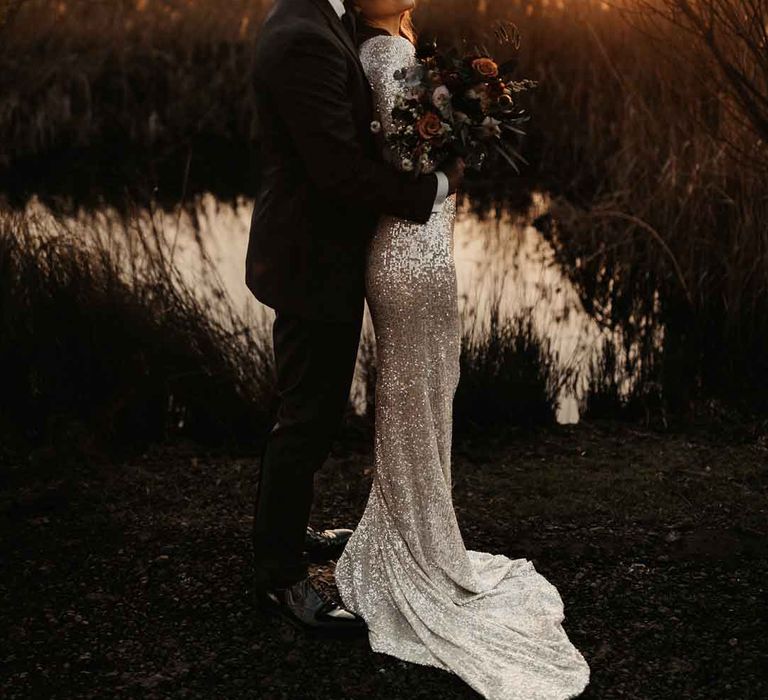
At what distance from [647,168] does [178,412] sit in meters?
3.42

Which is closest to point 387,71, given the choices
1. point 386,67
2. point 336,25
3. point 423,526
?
point 386,67

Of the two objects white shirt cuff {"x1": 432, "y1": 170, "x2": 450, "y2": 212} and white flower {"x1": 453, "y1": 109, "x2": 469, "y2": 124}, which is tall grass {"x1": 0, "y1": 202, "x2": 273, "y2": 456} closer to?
white shirt cuff {"x1": 432, "y1": 170, "x2": 450, "y2": 212}

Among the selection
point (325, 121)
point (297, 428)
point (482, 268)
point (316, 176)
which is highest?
point (325, 121)

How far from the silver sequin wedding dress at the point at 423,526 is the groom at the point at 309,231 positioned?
0.09 m

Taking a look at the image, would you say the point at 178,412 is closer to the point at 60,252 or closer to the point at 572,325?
the point at 60,252

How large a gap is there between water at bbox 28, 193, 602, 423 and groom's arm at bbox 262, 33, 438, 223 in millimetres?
2673

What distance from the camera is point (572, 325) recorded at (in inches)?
268

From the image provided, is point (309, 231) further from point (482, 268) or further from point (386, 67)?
point (482, 268)

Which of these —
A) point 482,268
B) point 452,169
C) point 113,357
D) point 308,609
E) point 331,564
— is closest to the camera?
point 452,169

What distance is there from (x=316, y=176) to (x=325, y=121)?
0.15m

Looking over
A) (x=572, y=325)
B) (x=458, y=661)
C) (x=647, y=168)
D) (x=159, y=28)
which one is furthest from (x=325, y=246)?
(x=159, y=28)

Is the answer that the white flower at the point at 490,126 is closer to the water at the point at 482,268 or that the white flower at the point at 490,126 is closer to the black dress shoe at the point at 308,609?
the black dress shoe at the point at 308,609

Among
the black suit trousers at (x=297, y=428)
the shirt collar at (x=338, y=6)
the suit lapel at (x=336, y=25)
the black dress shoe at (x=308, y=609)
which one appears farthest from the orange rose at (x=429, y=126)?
the black dress shoe at (x=308, y=609)

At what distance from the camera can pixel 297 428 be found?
3270mm
